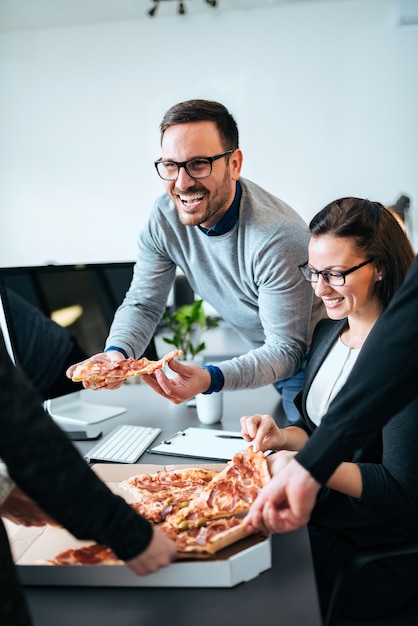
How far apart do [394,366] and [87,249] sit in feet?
14.6

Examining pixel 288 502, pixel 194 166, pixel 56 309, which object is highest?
pixel 194 166

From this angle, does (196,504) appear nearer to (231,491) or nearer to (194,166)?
(231,491)

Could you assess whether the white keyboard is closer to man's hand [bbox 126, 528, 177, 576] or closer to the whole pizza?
the whole pizza

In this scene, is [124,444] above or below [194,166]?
below

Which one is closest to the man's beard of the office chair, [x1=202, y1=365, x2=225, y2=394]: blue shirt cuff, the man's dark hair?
the man's dark hair

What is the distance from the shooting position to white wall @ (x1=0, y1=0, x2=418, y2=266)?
455 centimetres

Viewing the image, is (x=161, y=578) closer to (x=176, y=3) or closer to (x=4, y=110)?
(x=176, y=3)

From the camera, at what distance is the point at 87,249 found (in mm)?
5234

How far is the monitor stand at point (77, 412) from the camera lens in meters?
2.12

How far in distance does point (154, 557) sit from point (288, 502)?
12.0 inches

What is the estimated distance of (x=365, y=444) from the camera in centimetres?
155

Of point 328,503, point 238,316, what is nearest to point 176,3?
point 238,316

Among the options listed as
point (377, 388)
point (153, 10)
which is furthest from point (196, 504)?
point (153, 10)

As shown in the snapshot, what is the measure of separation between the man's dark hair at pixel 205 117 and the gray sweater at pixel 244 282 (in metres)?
0.20
